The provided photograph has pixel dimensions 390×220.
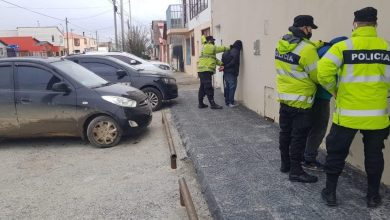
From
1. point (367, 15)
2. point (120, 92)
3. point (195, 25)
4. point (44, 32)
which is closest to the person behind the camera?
point (367, 15)

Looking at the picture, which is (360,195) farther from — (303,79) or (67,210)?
(67,210)

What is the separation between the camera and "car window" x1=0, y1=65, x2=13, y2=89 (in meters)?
7.37

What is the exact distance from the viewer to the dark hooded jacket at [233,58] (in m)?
9.72

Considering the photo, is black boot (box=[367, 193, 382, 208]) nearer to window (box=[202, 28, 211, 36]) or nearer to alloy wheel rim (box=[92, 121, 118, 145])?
alloy wheel rim (box=[92, 121, 118, 145])

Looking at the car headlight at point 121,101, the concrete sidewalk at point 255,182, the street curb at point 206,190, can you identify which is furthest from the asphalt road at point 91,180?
the car headlight at point 121,101

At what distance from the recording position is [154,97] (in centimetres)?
1111

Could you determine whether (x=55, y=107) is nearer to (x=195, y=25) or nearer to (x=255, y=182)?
(x=255, y=182)

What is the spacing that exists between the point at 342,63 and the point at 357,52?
0.15 metres

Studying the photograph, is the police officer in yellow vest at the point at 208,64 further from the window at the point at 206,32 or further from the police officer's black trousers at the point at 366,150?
the window at the point at 206,32

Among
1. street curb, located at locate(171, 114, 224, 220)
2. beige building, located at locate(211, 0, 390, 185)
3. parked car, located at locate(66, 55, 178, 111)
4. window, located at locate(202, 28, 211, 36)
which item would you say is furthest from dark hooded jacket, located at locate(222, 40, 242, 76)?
window, located at locate(202, 28, 211, 36)

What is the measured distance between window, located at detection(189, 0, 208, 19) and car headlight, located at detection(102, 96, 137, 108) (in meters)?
11.2

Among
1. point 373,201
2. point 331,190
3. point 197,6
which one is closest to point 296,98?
point 331,190

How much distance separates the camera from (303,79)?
14.2ft

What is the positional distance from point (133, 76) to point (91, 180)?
5.66 m
